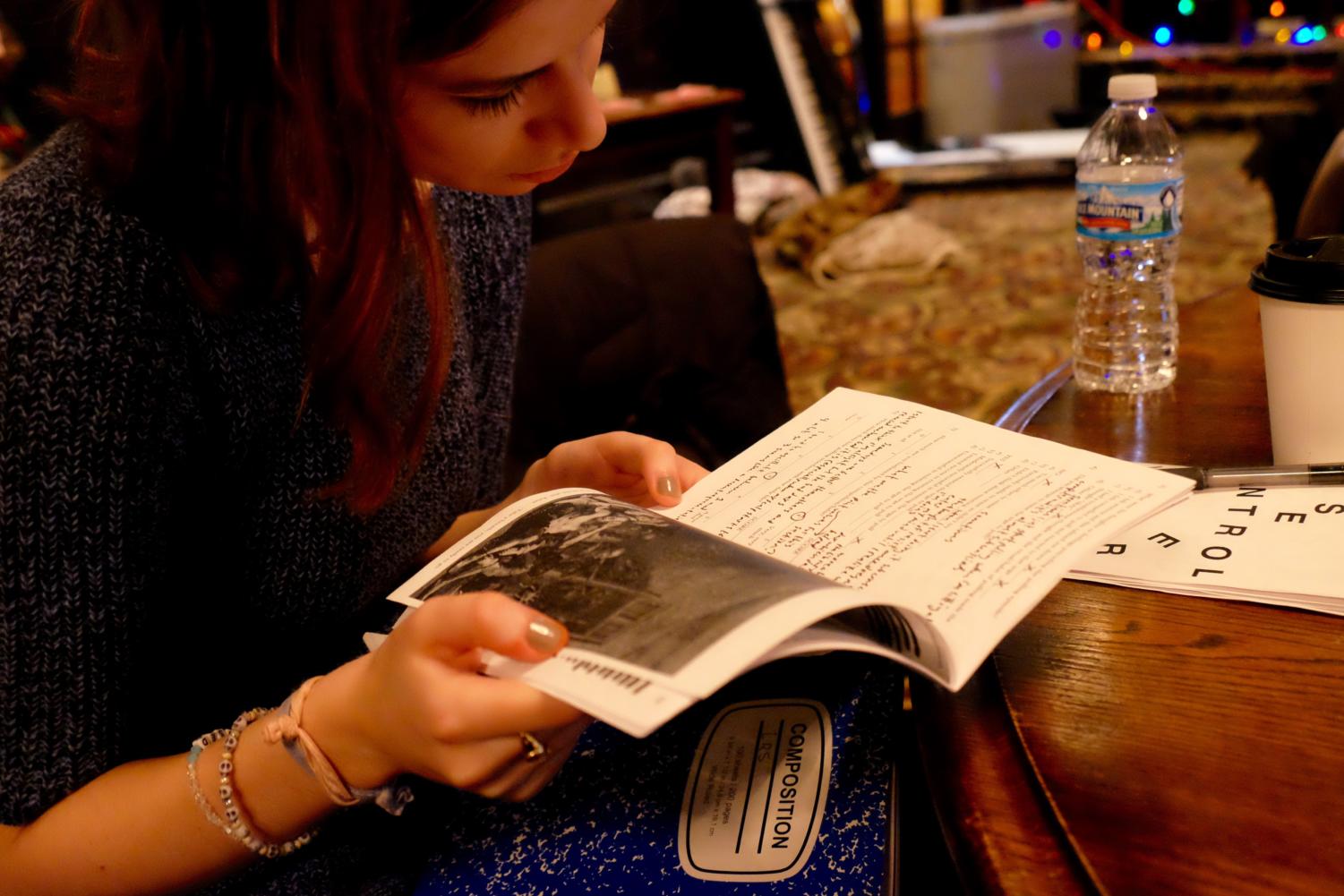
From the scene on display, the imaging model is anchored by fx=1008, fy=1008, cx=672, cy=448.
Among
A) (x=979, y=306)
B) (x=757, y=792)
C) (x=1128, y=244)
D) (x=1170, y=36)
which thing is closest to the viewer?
(x=757, y=792)

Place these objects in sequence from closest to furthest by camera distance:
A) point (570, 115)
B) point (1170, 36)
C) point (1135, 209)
→ 1. point (570, 115)
2. point (1135, 209)
3. point (1170, 36)

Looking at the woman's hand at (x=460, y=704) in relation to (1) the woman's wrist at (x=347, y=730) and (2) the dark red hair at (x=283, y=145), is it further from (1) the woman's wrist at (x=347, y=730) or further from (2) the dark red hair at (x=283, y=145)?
(2) the dark red hair at (x=283, y=145)

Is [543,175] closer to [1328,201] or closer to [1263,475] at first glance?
[1263,475]

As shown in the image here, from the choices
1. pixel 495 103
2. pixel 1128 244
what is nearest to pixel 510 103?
pixel 495 103

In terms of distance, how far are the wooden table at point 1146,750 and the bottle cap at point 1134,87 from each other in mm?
565

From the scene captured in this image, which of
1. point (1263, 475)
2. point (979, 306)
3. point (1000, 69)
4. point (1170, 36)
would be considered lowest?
point (979, 306)

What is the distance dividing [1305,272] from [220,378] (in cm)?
74

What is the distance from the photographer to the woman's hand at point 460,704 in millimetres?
478

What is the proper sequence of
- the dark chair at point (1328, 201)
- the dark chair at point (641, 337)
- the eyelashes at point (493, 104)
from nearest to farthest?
the eyelashes at point (493, 104), the dark chair at point (1328, 201), the dark chair at point (641, 337)

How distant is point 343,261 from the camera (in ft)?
2.10

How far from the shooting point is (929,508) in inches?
24.5

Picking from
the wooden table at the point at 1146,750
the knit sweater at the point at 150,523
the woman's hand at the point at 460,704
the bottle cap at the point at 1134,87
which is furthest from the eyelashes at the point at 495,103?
the bottle cap at the point at 1134,87

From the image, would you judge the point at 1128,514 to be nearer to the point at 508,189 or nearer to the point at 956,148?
the point at 508,189

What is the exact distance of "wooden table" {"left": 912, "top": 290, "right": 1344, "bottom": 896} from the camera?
1.38ft
